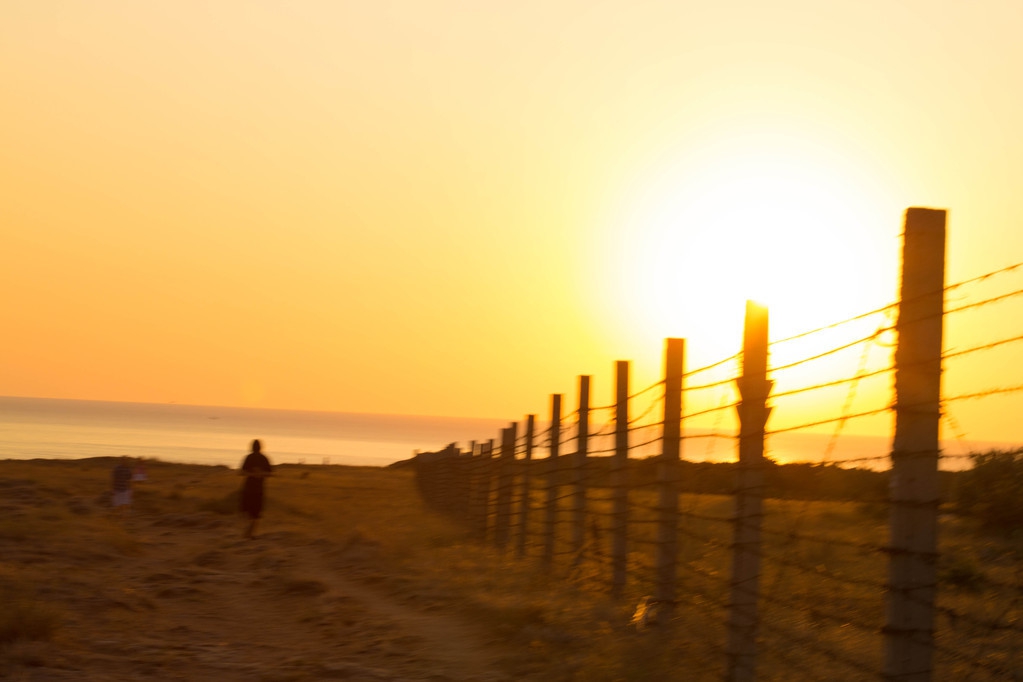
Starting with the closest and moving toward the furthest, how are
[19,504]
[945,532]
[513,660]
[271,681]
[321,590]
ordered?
[271,681] < [513,660] < [321,590] < [945,532] < [19,504]

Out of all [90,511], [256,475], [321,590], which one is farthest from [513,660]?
[90,511]

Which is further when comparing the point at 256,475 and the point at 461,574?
the point at 256,475

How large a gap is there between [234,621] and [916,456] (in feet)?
23.2

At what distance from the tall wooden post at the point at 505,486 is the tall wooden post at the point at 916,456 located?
10.9 meters

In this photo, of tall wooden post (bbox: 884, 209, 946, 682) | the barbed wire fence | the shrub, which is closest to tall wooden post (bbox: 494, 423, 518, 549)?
the barbed wire fence

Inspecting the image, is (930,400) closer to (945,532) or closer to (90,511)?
(945,532)

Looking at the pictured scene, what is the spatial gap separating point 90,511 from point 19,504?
128 centimetres

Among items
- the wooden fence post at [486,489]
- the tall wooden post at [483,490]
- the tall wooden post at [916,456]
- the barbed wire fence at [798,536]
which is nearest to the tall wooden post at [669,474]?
the barbed wire fence at [798,536]

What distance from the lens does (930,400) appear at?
4.71 meters

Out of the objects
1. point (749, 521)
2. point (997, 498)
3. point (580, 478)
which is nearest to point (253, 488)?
point (580, 478)

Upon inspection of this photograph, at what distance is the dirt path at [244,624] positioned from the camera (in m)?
7.64

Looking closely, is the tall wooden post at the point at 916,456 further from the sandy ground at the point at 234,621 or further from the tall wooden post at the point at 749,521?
the sandy ground at the point at 234,621

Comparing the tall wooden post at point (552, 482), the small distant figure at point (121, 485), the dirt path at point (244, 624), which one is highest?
the tall wooden post at point (552, 482)

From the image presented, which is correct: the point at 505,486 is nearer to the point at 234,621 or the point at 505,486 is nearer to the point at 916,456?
the point at 234,621
